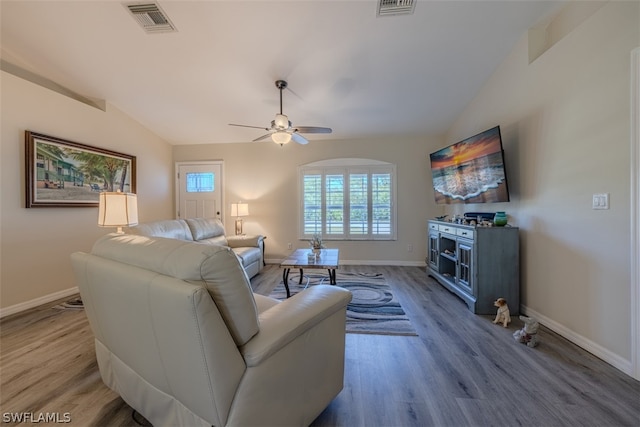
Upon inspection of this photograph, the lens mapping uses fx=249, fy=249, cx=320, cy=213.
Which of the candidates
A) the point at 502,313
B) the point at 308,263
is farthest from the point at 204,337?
the point at 502,313

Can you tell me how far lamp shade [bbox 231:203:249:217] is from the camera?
471cm

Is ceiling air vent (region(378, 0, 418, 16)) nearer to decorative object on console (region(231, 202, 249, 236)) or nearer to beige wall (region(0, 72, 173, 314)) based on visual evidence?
decorative object on console (region(231, 202, 249, 236))

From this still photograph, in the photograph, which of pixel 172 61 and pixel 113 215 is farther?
pixel 172 61

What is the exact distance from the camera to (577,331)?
211 centimetres

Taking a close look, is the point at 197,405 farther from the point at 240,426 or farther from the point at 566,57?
the point at 566,57

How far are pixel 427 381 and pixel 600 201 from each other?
191cm

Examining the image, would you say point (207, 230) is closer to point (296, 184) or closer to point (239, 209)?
point (239, 209)

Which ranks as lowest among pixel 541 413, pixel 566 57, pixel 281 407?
pixel 541 413

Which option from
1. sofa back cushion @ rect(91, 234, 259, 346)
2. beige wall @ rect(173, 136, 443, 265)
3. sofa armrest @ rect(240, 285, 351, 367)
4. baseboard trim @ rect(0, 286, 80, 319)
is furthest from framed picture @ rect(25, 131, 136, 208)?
sofa armrest @ rect(240, 285, 351, 367)

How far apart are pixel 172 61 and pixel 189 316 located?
→ 10.9 feet

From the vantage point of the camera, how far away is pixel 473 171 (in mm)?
3141

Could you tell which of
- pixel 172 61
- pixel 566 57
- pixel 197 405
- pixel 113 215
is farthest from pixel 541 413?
pixel 172 61

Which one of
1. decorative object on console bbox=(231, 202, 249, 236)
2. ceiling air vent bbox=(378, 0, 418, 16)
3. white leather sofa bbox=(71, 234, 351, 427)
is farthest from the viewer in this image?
decorative object on console bbox=(231, 202, 249, 236)

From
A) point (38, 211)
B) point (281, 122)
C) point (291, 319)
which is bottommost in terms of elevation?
point (291, 319)
